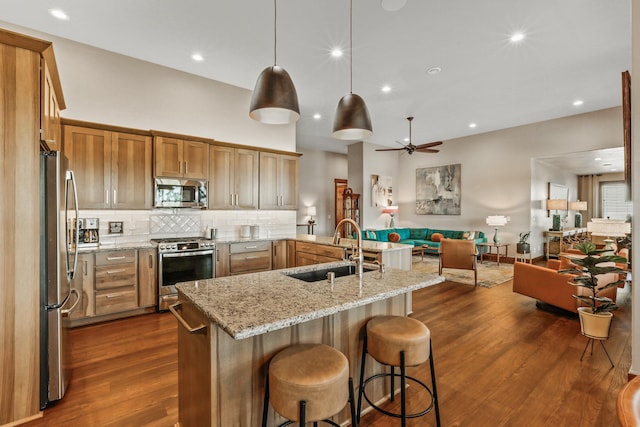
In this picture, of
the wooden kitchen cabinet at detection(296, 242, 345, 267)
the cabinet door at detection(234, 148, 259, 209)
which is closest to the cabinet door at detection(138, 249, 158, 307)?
the cabinet door at detection(234, 148, 259, 209)

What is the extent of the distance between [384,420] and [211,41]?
13.8ft

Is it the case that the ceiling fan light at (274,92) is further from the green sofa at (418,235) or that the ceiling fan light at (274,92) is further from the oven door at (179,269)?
the green sofa at (418,235)

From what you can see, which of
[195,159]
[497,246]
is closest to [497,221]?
[497,246]

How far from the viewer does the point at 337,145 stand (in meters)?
8.93

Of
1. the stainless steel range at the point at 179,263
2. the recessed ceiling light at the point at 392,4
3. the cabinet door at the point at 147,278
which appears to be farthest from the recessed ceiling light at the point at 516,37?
the cabinet door at the point at 147,278

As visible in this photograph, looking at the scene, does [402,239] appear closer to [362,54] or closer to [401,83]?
[401,83]

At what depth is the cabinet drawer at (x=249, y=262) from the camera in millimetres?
4347

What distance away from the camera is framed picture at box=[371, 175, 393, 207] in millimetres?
8797

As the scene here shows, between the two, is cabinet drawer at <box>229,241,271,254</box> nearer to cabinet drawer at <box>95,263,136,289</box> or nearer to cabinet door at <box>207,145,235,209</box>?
cabinet door at <box>207,145,235,209</box>

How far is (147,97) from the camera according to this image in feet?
13.5

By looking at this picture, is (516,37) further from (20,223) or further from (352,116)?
(20,223)

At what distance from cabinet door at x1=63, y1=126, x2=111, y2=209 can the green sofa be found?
17.2 ft

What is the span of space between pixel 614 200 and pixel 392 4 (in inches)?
476

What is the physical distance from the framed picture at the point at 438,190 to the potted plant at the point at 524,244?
176cm
